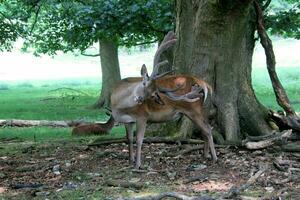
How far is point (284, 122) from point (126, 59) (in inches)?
1671

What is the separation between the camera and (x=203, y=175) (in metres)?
7.75

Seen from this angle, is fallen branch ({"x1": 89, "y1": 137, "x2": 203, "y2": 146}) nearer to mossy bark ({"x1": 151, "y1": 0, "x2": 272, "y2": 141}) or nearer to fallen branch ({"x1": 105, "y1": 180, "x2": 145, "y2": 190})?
mossy bark ({"x1": 151, "y1": 0, "x2": 272, "y2": 141})

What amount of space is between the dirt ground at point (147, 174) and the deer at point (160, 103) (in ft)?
1.24

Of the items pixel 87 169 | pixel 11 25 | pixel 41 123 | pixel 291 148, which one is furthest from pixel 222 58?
pixel 11 25

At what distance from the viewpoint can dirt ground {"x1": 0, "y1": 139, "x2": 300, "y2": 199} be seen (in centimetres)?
709

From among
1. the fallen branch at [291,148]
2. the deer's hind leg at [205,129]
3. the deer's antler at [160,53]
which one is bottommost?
the fallen branch at [291,148]

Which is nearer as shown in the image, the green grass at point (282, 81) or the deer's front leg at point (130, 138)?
the deer's front leg at point (130, 138)

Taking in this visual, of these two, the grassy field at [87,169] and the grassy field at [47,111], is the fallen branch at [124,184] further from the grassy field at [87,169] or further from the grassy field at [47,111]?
the grassy field at [47,111]

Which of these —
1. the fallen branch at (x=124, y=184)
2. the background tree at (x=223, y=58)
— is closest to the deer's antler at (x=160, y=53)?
the background tree at (x=223, y=58)

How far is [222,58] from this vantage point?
31.0ft

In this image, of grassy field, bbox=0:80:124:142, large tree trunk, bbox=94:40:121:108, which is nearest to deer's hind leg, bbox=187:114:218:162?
grassy field, bbox=0:80:124:142

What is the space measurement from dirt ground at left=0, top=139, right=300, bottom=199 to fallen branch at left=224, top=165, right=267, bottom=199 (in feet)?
0.07

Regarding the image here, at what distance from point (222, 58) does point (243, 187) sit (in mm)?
2934

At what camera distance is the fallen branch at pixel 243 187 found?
6.62m
